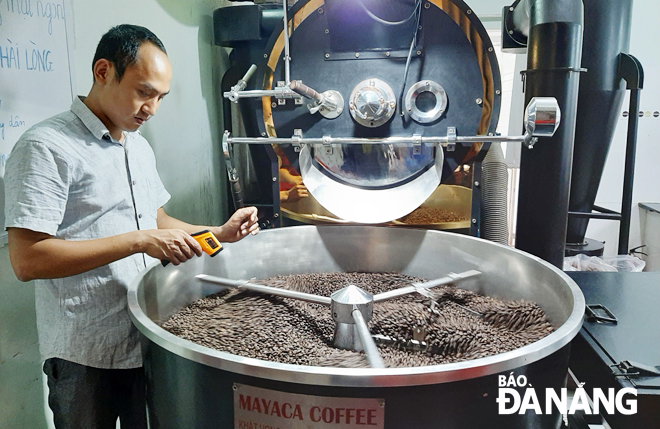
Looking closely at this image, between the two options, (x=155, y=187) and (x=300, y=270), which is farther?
(x=300, y=270)

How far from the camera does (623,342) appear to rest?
99 cm

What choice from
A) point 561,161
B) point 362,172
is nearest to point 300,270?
point 362,172

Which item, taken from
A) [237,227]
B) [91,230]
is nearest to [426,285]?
[237,227]

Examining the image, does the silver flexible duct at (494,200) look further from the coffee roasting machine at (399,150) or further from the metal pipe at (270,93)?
the metal pipe at (270,93)

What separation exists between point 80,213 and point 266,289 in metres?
0.48

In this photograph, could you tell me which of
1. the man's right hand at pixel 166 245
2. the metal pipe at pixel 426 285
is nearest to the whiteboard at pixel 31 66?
the man's right hand at pixel 166 245

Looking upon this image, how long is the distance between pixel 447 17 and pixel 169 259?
99cm


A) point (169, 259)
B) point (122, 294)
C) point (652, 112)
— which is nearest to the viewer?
point (169, 259)

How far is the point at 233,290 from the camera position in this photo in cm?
Result: 130

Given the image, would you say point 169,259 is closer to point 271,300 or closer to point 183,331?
point 183,331

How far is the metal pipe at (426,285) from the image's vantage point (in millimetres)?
1170

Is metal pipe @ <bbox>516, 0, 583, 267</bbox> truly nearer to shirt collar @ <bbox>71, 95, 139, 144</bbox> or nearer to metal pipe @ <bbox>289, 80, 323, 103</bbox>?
metal pipe @ <bbox>289, 80, 323, 103</bbox>

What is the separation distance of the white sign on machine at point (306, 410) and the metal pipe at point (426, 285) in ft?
1.57

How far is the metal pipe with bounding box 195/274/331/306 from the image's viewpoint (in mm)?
1151
